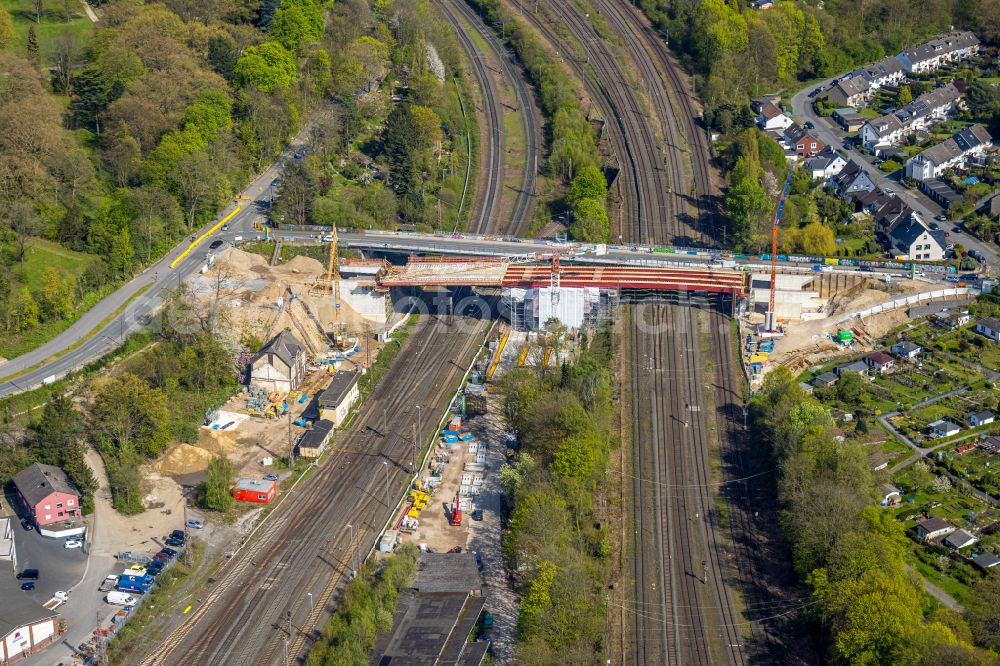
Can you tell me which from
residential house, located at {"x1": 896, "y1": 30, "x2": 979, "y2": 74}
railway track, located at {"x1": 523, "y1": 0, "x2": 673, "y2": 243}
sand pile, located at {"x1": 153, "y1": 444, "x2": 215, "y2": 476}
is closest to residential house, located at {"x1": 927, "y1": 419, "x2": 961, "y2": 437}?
railway track, located at {"x1": 523, "y1": 0, "x2": 673, "y2": 243}

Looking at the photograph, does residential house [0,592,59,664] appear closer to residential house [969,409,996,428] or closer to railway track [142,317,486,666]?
railway track [142,317,486,666]

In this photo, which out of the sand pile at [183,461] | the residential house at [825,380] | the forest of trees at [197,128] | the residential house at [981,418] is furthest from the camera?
the forest of trees at [197,128]

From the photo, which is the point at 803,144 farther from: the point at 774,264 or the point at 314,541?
the point at 314,541

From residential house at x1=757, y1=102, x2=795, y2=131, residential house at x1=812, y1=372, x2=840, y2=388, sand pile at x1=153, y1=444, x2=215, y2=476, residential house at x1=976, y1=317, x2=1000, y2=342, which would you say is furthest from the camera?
residential house at x1=757, y1=102, x2=795, y2=131

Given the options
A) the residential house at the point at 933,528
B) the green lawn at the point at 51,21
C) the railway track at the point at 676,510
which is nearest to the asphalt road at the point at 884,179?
the railway track at the point at 676,510

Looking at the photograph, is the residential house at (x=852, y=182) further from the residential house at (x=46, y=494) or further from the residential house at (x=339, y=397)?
the residential house at (x=46, y=494)

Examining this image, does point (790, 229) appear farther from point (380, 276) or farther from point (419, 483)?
point (419, 483)

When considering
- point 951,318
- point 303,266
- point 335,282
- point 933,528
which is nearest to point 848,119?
point 951,318

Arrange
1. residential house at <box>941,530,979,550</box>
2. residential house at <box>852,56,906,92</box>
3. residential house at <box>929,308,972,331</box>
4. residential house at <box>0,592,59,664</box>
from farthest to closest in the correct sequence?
residential house at <box>852,56,906,92</box>
residential house at <box>929,308,972,331</box>
residential house at <box>941,530,979,550</box>
residential house at <box>0,592,59,664</box>
